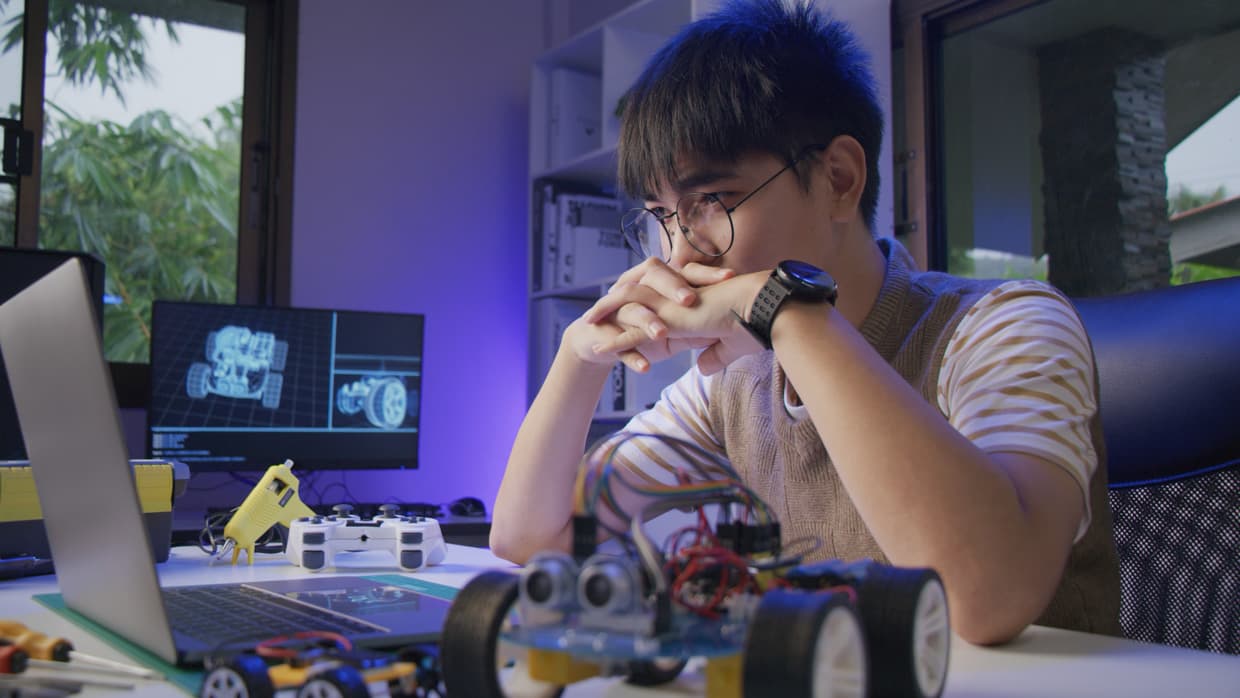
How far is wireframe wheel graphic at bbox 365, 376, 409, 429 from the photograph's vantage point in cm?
256

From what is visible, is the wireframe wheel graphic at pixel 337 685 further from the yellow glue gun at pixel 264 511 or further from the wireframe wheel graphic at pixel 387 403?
the wireframe wheel graphic at pixel 387 403

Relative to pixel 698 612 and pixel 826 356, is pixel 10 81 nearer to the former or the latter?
pixel 826 356

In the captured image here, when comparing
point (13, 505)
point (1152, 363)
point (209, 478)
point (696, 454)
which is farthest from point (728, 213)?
point (209, 478)

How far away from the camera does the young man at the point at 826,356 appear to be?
0.73 meters

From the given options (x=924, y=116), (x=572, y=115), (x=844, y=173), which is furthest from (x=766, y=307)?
(x=572, y=115)

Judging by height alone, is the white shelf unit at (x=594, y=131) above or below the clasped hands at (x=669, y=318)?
above

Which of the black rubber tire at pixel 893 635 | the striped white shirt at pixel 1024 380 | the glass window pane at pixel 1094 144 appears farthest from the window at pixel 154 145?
the black rubber tire at pixel 893 635

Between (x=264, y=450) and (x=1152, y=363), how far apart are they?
6.58 feet

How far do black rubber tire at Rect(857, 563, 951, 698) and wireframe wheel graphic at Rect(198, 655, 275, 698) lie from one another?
0.28 metres

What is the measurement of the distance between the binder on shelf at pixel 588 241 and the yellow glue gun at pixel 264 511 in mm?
1714

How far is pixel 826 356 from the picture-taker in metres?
0.77

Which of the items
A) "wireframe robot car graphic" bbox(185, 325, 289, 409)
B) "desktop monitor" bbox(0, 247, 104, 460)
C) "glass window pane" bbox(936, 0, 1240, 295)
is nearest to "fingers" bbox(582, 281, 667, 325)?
"desktop monitor" bbox(0, 247, 104, 460)

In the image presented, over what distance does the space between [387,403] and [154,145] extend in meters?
0.98

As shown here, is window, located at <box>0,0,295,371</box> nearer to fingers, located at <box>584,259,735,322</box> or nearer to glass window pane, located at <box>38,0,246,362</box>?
glass window pane, located at <box>38,0,246,362</box>
